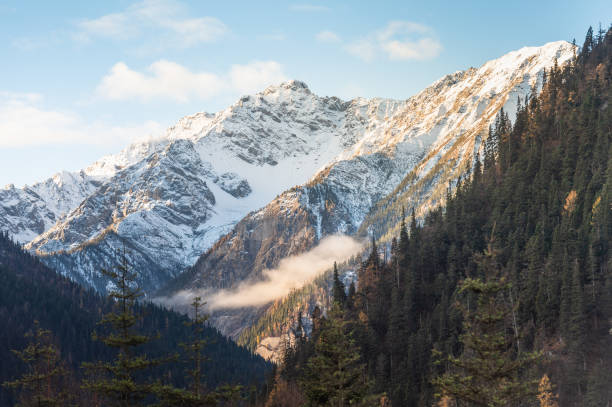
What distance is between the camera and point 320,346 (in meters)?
28.6

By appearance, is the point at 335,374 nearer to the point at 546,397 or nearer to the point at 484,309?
the point at 484,309

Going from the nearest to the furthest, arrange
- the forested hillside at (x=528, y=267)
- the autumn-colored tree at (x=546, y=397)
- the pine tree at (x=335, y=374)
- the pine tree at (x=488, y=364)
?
the pine tree at (x=488, y=364), the pine tree at (x=335, y=374), the autumn-colored tree at (x=546, y=397), the forested hillside at (x=528, y=267)

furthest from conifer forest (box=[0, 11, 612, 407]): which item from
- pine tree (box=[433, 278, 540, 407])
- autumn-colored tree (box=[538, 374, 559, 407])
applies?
autumn-colored tree (box=[538, 374, 559, 407])

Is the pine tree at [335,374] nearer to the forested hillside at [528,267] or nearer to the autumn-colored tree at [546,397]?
the forested hillside at [528,267]

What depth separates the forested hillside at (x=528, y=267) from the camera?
250ft

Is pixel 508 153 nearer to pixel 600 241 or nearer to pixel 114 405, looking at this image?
pixel 600 241

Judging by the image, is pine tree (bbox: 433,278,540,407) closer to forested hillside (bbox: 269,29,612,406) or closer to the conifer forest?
the conifer forest

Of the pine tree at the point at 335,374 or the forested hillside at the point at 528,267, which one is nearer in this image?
the pine tree at the point at 335,374

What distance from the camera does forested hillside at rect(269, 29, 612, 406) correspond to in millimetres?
76250

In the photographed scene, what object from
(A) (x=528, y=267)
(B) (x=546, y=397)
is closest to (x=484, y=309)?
(B) (x=546, y=397)

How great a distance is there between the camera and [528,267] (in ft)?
302

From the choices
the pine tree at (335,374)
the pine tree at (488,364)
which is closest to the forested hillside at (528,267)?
the pine tree at (335,374)

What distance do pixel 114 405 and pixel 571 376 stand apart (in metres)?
62.4

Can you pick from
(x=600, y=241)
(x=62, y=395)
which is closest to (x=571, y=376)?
(x=600, y=241)
